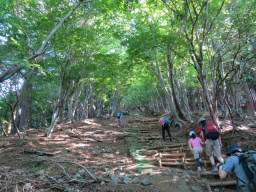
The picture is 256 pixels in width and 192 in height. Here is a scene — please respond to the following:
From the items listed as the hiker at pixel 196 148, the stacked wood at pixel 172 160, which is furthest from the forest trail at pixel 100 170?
the hiker at pixel 196 148

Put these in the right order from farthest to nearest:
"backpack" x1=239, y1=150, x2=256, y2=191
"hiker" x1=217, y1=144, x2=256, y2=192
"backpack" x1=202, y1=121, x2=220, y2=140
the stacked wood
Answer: the stacked wood → "backpack" x1=202, y1=121, x2=220, y2=140 → "hiker" x1=217, y1=144, x2=256, y2=192 → "backpack" x1=239, y1=150, x2=256, y2=191

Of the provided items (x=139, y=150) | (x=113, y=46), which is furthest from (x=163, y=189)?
(x=113, y=46)

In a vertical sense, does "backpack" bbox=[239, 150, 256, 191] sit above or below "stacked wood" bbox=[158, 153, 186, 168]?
above

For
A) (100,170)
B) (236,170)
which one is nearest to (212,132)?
(236,170)

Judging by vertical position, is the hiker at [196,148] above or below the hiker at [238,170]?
below

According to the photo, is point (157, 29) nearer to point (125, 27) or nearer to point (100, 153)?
point (125, 27)

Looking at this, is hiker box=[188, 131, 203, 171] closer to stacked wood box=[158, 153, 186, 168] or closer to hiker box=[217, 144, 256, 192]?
stacked wood box=[158, 153, 186, 168]

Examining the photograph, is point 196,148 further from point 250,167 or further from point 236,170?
point 250,167

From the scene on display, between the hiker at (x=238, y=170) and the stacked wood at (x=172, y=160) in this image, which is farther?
the stacked wood at (x=172, y=160)

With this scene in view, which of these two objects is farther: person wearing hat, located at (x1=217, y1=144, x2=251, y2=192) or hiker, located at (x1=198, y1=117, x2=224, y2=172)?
hiker, located at (x1=198, y1=117, x2=224, y2=172)

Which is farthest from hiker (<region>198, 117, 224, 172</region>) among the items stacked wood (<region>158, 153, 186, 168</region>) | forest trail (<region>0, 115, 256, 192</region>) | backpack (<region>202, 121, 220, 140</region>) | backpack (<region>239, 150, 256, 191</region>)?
backpack (<region>239, 150, 256, 191</region>)

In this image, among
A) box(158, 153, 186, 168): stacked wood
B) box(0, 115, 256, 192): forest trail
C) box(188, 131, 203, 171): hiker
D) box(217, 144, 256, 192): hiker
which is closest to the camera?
box(217, 144, 256, 192): hiker

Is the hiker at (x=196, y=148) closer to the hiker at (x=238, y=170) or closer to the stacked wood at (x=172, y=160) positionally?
the stacked wood at (x=172, y=160)

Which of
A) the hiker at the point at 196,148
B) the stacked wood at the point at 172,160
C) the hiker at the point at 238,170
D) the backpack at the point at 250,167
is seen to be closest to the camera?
the backpack at the point at 250,167
